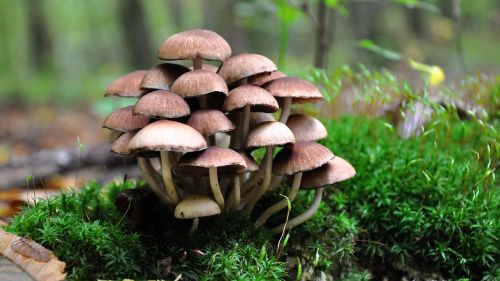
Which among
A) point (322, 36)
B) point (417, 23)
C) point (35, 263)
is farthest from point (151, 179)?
point (417, 23)

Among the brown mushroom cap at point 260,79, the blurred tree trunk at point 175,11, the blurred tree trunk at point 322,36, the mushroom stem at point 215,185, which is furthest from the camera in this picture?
the blurred tree trunk at point 175,11

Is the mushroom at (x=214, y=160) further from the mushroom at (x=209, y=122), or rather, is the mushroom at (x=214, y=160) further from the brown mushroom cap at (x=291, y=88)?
the brown mushroom cap at (x=291, y=88)

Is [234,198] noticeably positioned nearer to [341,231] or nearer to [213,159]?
[213,159]

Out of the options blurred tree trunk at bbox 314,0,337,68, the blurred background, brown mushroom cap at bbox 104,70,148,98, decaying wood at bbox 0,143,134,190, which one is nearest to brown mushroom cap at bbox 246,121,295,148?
brown mushroom cap at bbox 104,70,148,98

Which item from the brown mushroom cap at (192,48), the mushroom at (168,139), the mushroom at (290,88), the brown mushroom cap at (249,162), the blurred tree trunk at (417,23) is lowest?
the blurred tree trunk at (417,23)

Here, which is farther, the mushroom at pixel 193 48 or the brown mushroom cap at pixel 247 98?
the mushroom at pixel 193 48

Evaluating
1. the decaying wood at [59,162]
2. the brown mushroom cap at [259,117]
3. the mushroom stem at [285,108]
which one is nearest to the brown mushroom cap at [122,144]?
the brown mushroom cap at [259,117]
